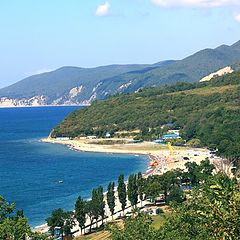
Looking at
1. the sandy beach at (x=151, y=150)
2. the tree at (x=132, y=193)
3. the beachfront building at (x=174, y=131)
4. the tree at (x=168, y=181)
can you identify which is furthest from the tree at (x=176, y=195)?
the beachfront building at (x=174, y=131)

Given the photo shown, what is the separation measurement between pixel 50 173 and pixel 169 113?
175ft

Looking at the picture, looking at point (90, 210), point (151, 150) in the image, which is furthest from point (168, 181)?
point (151, 150)

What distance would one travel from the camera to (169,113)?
415ft

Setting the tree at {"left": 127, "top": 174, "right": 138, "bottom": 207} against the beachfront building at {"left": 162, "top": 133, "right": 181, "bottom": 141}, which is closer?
the tree at {"left": 127, "top": 174, "right": 138, "bottom": 207}

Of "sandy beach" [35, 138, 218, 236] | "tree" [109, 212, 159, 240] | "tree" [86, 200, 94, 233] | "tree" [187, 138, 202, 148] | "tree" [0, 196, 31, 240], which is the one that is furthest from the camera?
"tree" [187, 138, 202, 148]

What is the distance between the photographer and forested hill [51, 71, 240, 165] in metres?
109

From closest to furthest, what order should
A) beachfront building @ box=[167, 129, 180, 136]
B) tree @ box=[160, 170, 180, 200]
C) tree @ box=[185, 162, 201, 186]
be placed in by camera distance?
1. tree @ box=[160, 170, 180, 200]
2. tree @ box=[185, 162, 201, 186]
3. beachfront building @ box=[167, 129, 180, 136]

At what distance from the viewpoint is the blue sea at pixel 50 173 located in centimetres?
5734

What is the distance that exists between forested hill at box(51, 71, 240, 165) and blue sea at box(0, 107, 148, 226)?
15262 mm

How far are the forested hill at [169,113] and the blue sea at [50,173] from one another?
50.1ft

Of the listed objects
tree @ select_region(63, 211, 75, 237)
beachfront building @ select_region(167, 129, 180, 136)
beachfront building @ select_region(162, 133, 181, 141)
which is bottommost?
beachfront building @ select_region(162, 133, 181, 141)

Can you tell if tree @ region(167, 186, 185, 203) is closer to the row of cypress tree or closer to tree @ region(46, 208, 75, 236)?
the row of cypress tree

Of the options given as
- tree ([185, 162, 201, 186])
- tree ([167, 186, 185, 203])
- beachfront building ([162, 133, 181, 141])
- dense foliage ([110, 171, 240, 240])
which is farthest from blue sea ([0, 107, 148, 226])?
dense foliage ([110, 171, 240, 240])

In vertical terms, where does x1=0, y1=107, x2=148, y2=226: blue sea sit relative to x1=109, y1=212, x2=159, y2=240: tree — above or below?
below
